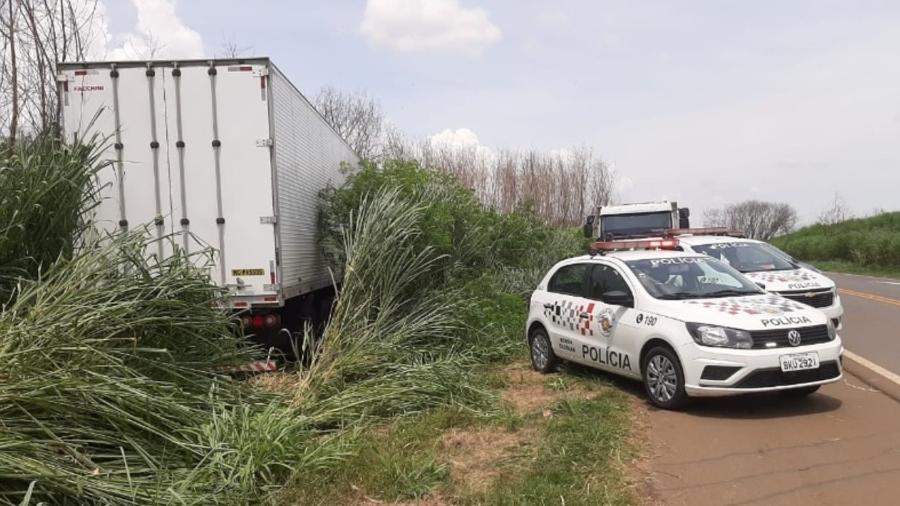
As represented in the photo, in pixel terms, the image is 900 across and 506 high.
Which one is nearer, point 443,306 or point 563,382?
point 563,382

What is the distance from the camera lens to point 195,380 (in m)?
5.80

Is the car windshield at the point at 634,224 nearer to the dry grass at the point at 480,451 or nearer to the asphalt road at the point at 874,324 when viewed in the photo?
the asphalt road at the point at 874,324

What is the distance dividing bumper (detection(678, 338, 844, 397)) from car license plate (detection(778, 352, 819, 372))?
0.11 feet

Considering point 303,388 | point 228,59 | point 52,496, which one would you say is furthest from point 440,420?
point 228,59

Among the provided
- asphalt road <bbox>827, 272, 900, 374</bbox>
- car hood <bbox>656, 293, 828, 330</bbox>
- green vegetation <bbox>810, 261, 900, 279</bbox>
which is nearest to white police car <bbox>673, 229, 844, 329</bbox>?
asphalt road <bbox>827, 272, 900, 374</bbox>

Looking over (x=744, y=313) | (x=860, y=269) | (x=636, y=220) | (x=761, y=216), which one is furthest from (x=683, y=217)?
(x=761, y=216)

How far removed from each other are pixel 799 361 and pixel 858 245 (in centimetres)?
3146

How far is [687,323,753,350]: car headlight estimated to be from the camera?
6379 mm

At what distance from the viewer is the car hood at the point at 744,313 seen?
254 inches

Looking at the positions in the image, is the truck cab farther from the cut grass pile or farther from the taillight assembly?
the cut grass pile

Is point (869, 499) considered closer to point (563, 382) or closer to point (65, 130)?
point (563, 382)

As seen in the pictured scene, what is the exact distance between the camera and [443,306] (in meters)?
9.02

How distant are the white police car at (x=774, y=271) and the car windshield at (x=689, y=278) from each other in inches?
52.7

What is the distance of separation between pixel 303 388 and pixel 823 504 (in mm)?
4316
